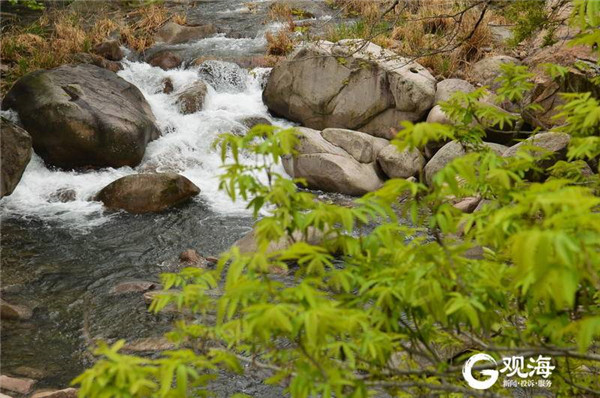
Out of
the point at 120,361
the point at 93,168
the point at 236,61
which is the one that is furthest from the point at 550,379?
the point at 236,61

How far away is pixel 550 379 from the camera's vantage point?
7.72 feet

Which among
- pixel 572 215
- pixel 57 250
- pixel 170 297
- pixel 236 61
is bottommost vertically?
pixel 57 250

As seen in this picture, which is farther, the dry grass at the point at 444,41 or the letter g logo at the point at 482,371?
the dry grass at the point at 444,41

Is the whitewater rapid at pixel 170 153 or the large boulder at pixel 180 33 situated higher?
the large boulder at pixel 180 33

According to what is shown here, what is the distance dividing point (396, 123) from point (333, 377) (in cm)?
907

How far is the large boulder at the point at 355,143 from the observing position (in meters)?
9.30

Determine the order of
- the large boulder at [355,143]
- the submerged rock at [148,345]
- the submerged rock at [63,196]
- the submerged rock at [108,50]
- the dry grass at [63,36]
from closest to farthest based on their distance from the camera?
the submerged rock at [148,345], the submerged rock at [63,196], the large boulder at [355,143], the dry grass at [63,36], the submerged rock at [108,50]

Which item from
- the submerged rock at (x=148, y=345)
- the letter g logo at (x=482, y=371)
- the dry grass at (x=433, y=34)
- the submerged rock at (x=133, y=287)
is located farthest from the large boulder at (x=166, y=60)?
the letter g logo at (x=482, y=371)

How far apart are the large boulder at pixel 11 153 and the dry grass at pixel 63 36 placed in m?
3.21

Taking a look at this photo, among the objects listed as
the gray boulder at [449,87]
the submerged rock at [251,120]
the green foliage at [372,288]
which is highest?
the green foliage at [372,288]

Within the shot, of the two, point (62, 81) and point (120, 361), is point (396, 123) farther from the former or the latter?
point (120, 361)

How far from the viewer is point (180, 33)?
13.7 metres

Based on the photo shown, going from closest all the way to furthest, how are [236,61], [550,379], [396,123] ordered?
[550,379] < [396,123] < [236,61]

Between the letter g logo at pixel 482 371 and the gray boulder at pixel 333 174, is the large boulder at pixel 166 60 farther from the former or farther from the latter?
the letter g logo at pixel 482 371
